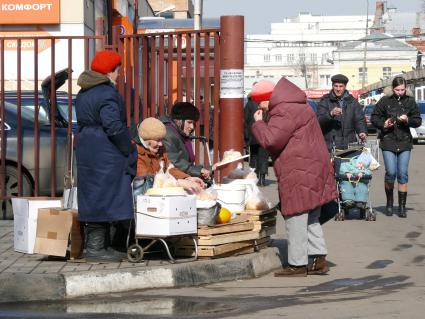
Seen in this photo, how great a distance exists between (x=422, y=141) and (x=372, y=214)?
31.6 metres

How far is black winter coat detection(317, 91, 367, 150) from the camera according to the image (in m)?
14.6

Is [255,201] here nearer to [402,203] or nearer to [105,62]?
[105,62]

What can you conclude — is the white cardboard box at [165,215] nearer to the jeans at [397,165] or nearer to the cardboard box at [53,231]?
the cardboard box at [53,231]

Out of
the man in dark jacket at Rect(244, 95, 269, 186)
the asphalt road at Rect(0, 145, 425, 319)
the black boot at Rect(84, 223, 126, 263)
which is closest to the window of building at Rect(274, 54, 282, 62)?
the man in dark jacket at Rect(244, 95, 269, 186)

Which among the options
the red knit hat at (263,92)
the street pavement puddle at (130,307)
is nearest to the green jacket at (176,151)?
the red knit hat at (263,92)

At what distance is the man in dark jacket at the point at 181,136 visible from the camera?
10.7 meters

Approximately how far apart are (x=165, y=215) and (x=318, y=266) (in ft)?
→ 5.11

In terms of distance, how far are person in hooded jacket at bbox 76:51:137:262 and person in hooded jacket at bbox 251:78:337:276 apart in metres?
1.18

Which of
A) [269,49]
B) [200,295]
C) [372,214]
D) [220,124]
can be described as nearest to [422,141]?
[372,214]

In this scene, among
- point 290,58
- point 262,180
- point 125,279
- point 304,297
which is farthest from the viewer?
point 290,58

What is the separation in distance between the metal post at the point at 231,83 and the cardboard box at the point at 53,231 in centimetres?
242

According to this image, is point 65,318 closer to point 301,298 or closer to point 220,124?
point 301,298

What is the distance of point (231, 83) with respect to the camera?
12.0 meters

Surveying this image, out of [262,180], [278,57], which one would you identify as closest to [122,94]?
[262,180]
